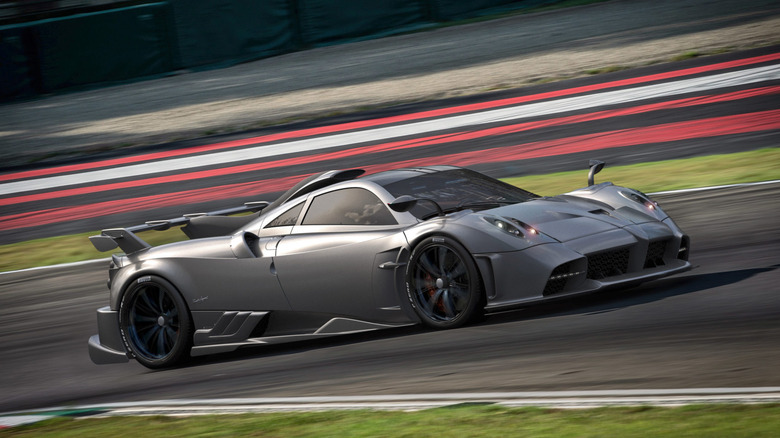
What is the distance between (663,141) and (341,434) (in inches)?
424

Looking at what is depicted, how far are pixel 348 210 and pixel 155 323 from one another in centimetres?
185

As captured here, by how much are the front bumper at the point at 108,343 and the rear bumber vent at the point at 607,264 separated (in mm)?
3710

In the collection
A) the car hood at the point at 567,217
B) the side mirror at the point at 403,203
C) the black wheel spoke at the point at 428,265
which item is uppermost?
the side mirror at the point at 403,203

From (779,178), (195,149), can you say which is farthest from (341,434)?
(195,149)

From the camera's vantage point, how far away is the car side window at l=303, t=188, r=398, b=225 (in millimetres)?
7719

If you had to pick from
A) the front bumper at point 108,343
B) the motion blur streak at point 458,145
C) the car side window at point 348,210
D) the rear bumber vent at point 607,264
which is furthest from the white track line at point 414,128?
the rear bumber vent at point 607,264

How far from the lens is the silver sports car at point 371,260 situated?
7016mm

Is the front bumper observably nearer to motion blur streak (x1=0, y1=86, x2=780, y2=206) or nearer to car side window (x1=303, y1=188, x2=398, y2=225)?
car side window (x1=303, y1=188, x2=398, y2=225)

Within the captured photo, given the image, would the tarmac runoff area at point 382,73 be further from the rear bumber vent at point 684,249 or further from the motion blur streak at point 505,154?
the rear bumber vent at point 684,249

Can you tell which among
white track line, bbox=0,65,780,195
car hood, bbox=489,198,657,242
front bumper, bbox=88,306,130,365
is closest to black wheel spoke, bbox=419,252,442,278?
car hood, bbox=489,198,657,242

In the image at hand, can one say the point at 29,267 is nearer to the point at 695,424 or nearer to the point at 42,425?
the point at 42,425

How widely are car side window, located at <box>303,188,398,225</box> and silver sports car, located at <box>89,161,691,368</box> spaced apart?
10mm

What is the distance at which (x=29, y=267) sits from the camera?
13.7 m

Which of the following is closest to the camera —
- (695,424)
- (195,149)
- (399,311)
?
(695,424)
